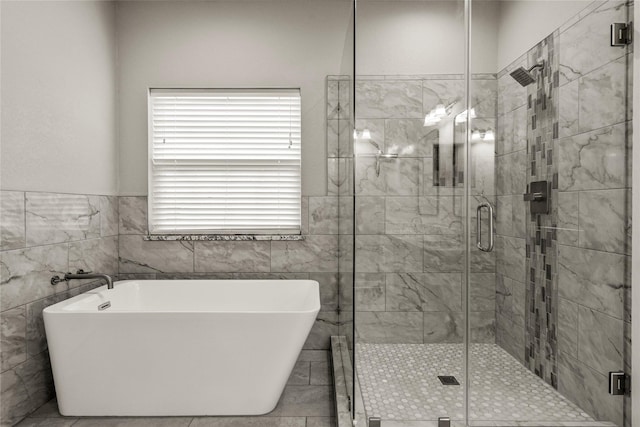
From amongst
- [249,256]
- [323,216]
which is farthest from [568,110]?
[249,256]

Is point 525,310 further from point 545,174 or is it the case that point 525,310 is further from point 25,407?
point 25,407

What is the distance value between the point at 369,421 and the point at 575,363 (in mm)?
832

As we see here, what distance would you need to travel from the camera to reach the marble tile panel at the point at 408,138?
5.22 feet

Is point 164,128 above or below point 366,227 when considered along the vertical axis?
above

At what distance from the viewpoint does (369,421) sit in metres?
1.68

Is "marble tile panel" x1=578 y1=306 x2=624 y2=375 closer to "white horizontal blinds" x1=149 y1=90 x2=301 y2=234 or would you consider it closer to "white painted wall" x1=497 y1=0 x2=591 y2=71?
"white painted wall" x1=497 y1=0 x2=591 y2=71

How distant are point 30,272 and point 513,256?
234 cm

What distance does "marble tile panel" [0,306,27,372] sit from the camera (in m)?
1.93

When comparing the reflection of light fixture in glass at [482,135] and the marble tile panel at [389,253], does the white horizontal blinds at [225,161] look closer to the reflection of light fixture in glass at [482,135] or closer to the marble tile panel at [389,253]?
the marble tile panel at [389,253]

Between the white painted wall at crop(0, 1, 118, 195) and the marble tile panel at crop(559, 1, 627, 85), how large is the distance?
248 cm

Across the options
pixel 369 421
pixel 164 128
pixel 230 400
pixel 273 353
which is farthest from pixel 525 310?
pixel 164 128

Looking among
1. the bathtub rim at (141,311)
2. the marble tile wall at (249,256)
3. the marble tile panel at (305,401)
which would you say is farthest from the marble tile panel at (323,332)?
the marble tile panel at (305,401)

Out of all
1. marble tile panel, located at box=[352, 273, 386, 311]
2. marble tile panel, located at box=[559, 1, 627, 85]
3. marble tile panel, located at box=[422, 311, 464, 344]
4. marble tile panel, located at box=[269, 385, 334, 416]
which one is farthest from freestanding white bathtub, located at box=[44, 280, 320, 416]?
marble tile panel, located at box=[559, 1, 627, 85]

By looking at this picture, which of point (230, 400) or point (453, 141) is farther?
point (230, 400)
